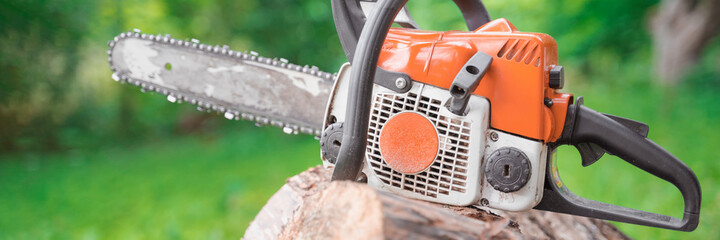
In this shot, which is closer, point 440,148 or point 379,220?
point 379,220

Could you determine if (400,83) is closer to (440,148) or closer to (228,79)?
(440,148)

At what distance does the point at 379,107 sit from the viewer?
1.26 m

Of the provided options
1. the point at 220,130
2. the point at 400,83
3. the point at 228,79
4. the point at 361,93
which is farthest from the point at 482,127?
the point at 220,130

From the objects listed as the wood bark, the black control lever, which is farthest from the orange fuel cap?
the wood bark

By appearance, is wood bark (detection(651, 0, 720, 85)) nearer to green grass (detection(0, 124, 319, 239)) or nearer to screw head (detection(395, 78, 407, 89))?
green grass (detection(0, 124, 319, 239))

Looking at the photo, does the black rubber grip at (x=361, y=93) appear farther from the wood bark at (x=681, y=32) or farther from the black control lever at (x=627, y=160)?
the wood bark at (x=681, y=32)

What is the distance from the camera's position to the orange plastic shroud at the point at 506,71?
119cm

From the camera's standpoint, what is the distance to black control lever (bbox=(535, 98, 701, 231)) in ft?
3.98

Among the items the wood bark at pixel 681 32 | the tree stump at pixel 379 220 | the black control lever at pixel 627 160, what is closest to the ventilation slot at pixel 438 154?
the tree stump at pixel 379 220

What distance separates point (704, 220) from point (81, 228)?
3440 millimetres

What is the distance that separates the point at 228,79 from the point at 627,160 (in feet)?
3.99

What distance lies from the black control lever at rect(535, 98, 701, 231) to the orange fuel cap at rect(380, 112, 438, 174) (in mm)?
340

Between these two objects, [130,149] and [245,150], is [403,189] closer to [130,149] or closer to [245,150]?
[245,150]

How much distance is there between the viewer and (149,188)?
3.49 meters
